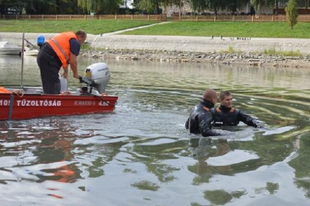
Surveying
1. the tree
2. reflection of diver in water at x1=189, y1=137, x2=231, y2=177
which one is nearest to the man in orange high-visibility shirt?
reflection of diver in water at x1=189, y1=137, x2=231, y2=177

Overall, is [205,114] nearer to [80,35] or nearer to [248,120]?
[248,120]

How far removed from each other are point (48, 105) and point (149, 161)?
4314 mm

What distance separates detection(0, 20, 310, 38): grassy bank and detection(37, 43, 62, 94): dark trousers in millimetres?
38708

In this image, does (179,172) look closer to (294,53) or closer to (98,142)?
(98,142)

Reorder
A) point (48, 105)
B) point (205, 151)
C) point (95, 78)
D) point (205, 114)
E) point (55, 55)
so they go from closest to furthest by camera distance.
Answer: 1. point (205, 151)
2. point (205, 114)
3. point (48, 105)
4. point (55, 55)
5. point (95, 78)

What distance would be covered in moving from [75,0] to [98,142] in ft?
248

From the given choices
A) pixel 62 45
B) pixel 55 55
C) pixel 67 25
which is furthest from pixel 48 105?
pixel 67 25

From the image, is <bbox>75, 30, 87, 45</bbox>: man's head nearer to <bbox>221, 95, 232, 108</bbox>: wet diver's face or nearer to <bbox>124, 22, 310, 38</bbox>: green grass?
<bbox>221, 95, 232, 108</bbox>: wet diver's face

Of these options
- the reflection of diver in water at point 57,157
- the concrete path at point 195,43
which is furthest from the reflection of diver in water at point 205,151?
the concrete path at point 195,43

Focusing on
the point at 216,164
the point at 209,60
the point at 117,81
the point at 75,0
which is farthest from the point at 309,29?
the point at 216,164

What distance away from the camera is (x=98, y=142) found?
9586mm

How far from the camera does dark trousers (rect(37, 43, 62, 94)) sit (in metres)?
12.3

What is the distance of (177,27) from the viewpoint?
5856 centimetres

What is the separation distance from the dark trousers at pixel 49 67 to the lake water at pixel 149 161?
2.88ft
